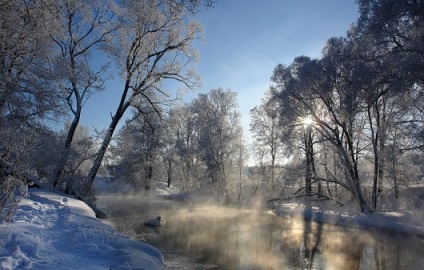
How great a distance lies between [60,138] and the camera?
15797mm

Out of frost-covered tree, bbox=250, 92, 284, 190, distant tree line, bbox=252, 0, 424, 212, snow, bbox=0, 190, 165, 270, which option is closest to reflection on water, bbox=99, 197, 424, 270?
snow, bbox=0, 190, 165, 270

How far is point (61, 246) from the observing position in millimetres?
6012

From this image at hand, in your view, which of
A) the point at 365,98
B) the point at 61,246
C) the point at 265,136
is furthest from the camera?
the point at 265,136

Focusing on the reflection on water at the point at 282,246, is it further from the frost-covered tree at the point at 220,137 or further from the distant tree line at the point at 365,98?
the frost-covered tree at the point at 220,137

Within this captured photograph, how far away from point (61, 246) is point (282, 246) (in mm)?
9289

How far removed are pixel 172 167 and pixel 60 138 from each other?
32.1 m

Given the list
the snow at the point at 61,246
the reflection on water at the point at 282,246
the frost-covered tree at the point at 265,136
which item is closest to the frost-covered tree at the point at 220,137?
the frost-covered tree at the point at 265,136

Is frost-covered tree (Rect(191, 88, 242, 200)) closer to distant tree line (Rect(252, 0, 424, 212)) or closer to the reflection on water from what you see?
distant tree line (Rect(252, 0, 424, 212))

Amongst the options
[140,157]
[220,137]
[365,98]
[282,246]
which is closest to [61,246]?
[282,246]

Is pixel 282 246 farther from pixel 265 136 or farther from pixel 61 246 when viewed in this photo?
pixel 265 136

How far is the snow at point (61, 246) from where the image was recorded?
5.00m

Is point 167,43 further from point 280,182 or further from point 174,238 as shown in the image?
point 280,182

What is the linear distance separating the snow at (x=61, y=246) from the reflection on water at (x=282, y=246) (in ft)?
10.6

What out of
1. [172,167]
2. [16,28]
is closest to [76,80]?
[16,28]
